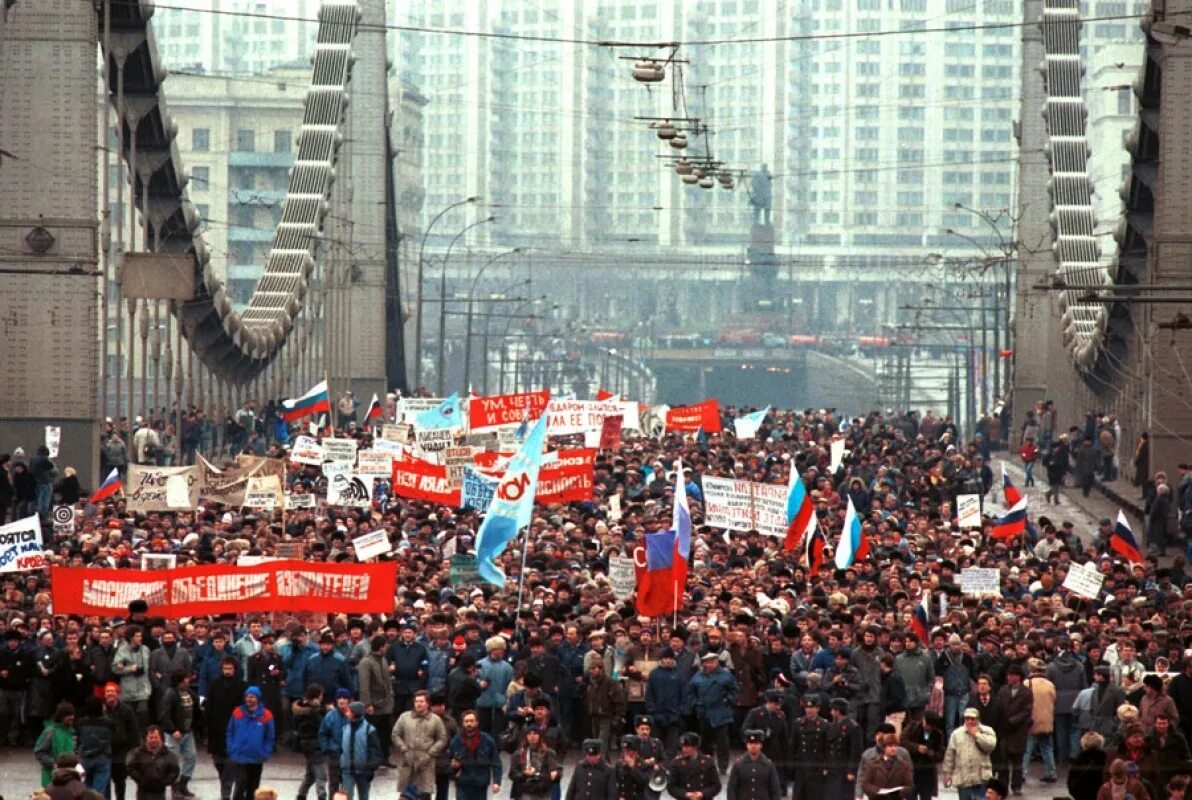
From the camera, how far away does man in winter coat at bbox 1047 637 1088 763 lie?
66.8ft

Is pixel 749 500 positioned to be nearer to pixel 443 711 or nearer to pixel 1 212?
pixel 443 711

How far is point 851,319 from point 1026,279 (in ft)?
407

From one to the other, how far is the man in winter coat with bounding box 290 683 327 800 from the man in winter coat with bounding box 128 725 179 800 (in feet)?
5.06

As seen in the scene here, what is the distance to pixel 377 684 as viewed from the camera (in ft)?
65.7

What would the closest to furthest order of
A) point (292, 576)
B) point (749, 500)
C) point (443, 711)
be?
point (443, 711)
point (292, 576)
point (749, 500)

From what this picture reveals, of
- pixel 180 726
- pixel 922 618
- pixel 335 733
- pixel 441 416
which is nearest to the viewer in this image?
pixel 335 733

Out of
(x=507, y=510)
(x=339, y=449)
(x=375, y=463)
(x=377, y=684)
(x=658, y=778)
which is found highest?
(x=507, y=510)

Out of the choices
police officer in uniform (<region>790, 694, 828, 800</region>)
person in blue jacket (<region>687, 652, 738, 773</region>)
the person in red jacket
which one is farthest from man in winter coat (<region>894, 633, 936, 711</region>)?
the person in red jacket

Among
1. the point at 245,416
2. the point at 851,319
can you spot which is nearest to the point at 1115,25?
the point at 851,319

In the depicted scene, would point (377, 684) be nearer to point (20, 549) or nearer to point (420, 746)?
point (420, 746)

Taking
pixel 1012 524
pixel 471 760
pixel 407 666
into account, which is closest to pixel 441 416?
pixel 1012 524

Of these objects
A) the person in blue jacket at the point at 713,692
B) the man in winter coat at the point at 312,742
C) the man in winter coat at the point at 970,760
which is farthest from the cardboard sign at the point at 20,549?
the man in winter coat at the point at 970,760

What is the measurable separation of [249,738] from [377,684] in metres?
2.08

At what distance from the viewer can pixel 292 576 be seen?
2092cm
